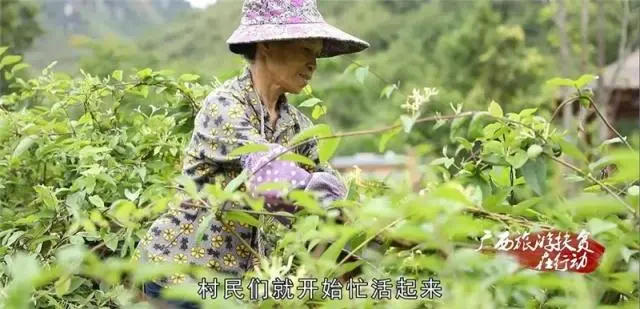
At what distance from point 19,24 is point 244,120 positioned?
47.3ft

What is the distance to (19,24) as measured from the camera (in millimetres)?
15078

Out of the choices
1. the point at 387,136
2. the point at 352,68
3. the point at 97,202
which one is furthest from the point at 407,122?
the point at 352,68

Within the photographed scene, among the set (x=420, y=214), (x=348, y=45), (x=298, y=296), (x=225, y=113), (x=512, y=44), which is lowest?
(x=298, y=296)

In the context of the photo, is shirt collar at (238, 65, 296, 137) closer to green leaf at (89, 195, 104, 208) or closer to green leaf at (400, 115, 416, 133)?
green leaf at (89, 195, 104, 208)

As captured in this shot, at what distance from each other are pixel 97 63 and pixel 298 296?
40.3 ft

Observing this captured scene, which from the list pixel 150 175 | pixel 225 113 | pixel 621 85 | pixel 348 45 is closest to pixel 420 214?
pixel 225 113

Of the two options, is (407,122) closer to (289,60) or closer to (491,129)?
(491,129)

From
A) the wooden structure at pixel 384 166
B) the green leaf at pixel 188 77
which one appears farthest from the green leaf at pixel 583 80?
the green leaf at pixel 188 77

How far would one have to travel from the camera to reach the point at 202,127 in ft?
5.53

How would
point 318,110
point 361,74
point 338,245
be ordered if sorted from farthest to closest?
point 318,110 < point 361,74 < point 338,245

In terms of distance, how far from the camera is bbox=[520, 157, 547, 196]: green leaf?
127 cm

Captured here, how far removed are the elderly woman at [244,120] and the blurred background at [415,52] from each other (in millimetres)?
249

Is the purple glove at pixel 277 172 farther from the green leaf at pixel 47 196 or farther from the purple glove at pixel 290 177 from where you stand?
the green leaf at pixel 47 196

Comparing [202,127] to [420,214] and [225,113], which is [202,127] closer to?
[225,113]
